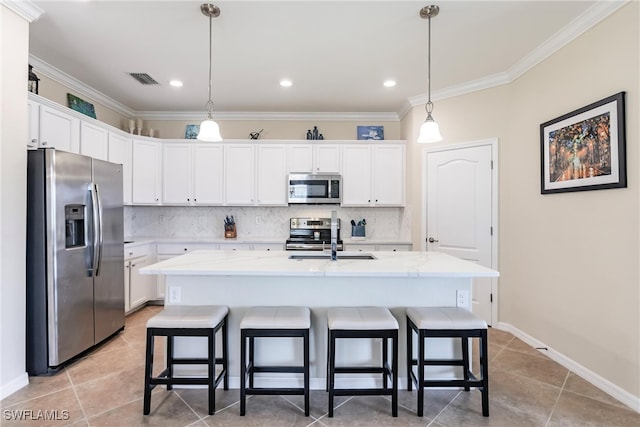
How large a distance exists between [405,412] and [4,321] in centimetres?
269

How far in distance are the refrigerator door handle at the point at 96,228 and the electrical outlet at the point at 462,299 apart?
9.69 feet

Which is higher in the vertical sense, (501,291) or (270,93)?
(270,93)

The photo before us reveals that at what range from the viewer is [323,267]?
2162 mm

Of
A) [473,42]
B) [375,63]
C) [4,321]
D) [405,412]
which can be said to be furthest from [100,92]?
[405,412]

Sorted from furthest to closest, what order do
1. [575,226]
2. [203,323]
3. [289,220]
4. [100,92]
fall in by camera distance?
[289,220] < [100,92] < [575,226] < [203,323]

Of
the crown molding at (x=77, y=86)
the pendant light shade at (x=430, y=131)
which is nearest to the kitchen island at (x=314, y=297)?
the pendant light shade at (x=430, y=131)

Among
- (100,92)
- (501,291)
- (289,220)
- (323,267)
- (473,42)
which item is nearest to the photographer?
(323,267)

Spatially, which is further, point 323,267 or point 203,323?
point 323,267

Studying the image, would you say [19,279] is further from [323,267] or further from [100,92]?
[100,92]

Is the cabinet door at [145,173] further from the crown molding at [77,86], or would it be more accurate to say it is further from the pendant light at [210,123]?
the pendant light at [210,123]

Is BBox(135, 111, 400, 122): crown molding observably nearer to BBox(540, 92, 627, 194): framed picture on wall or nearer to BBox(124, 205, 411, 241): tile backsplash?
BBox(124, 205, 411, 241): tile backsplash

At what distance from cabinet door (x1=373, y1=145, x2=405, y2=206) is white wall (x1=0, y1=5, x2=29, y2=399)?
12.0 feet

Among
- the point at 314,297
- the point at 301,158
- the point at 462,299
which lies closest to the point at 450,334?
the point at 462,299

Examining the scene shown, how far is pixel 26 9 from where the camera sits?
2273 millimetres
